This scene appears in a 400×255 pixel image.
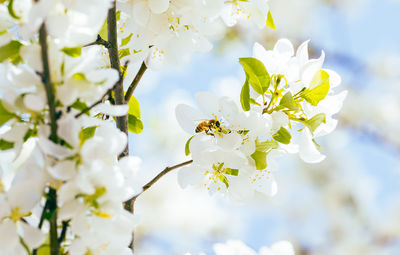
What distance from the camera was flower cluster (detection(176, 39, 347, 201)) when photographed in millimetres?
635

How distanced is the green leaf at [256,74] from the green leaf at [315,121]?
0.07 meters

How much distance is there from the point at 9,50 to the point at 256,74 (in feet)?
1.00

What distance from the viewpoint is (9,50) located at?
50cm

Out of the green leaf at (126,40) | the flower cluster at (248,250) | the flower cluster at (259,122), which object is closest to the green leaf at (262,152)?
the flower cluster at (259,122)

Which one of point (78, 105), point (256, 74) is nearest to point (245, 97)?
point (256, 74)

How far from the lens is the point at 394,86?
505 centimetres

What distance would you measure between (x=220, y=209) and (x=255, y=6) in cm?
391

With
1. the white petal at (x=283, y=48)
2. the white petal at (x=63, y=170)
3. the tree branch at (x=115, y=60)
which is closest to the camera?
the white petal at (x=63, y=170)

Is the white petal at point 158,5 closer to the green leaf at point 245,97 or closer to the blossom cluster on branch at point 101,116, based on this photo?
the blossom cluster on branch at point 101,116

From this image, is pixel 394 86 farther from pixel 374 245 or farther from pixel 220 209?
pixel 220 209

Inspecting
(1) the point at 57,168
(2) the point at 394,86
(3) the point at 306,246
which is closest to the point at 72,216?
(1) the point at 57,168

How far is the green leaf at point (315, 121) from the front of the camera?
0.64 m

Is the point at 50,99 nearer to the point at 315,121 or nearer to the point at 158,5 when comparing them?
the point at 158,5

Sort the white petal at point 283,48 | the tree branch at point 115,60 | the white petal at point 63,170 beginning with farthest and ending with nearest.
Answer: the white petal at point 283,48
the tree branch at point 115,60
the white petal at point 63,170
